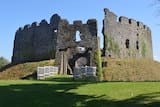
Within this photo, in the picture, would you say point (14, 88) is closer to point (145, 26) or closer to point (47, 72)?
point (47, 72)

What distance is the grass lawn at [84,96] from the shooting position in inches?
635

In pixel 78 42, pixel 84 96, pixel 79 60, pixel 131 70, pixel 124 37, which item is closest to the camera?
pixel 84 96

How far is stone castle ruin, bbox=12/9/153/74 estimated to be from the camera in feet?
152

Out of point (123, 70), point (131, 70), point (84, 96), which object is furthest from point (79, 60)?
point (84, 96)

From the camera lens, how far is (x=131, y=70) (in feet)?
147

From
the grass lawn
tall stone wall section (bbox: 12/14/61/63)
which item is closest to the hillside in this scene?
tall stone wall section (bbox: 12/14/61/63)

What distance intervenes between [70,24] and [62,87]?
28.0 m

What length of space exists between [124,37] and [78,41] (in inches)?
419

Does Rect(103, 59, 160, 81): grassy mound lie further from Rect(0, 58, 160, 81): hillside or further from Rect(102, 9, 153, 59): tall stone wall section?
Rect(102, 9, 153, 59): tall stone wall section

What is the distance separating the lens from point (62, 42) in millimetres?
47938

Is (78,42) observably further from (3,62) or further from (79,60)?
(3,62)

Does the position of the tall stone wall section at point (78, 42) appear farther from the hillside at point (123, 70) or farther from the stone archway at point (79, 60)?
the hillside at point (123, 70)

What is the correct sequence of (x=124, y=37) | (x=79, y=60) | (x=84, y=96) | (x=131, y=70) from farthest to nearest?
(x=124, y=37) → (x=79, y=60) → (x=131, y=70) → (x=84, y=96)

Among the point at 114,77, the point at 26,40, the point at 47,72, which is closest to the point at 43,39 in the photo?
the point at 26,40
